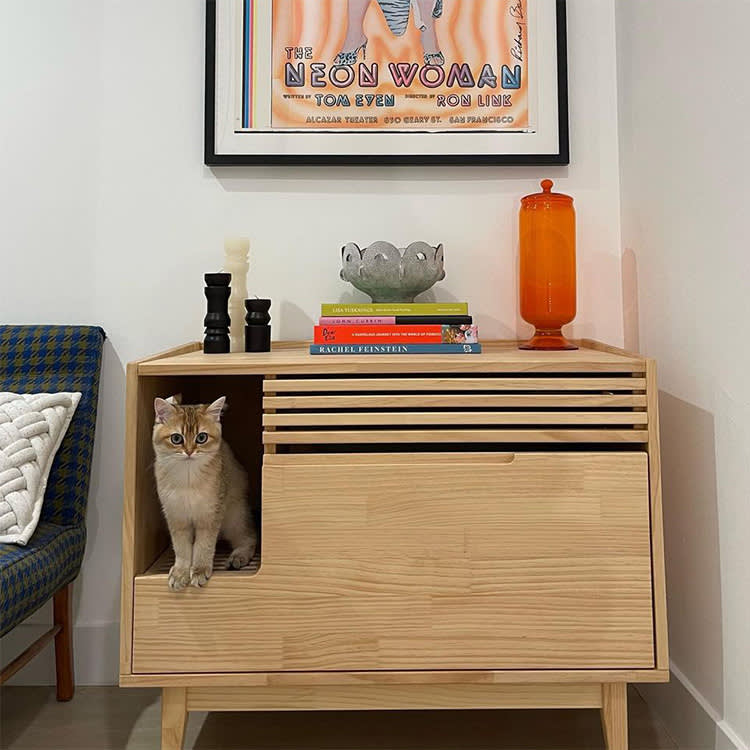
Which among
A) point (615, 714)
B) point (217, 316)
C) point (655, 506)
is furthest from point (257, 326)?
point (615, 714)

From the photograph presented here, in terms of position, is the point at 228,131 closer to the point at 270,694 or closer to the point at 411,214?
the point at 411,214

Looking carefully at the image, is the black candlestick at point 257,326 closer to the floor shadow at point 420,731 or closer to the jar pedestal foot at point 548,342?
the jar pedestal foot at point 548,342

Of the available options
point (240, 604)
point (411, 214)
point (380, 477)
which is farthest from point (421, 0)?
point (240, 604)

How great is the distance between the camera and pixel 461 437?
1.23m

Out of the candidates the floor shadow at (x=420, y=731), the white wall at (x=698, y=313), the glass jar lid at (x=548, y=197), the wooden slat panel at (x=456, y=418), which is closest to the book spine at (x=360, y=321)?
the wooden slat panel at (x=456, y=418)

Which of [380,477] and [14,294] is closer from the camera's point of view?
[380,477]

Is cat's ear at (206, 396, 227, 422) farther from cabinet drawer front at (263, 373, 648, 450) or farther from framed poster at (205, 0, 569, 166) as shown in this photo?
framed poster at (205, 0, 569, 166)

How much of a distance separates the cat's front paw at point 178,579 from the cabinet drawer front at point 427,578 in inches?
0.5

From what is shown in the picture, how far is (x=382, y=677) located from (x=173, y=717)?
1.17 ft

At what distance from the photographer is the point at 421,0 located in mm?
1699

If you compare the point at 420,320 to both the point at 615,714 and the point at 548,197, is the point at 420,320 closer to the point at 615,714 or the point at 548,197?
the point at 548,197

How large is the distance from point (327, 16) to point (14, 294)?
97 cm

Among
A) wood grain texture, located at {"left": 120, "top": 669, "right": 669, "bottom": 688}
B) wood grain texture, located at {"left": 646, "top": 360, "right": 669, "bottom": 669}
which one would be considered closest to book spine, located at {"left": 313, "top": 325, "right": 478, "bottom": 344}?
wood grain texture, located at {"left": 646, "top": 360, "right": 669, "bottom": 669}

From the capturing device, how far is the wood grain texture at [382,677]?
3.96ft
